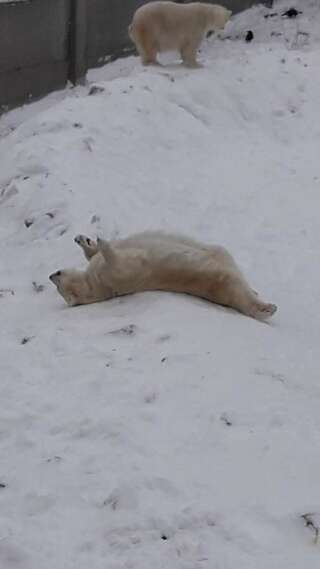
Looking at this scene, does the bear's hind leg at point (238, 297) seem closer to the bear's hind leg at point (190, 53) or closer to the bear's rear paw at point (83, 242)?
the bear's rear paw at point (83, 242)

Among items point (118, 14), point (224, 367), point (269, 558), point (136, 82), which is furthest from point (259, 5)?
point (269, 558)

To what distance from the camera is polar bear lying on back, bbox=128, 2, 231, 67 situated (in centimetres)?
1081

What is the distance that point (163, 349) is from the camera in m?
4.86

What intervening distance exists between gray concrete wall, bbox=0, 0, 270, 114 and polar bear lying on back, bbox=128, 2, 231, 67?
0.96 meters

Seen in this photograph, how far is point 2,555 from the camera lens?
10.9ft

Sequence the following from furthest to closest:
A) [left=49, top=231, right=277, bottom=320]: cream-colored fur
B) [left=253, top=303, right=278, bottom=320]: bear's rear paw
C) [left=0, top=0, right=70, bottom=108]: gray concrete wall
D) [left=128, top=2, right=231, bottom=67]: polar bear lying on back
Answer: [left=128, top=2, right=231, bottom=67]: polar bear lying on back < [left=0, top=0, right=70, bottom=108]: gray concrete wall < [left=253, top=303, right=278, bottom=320]: bear's rear paw < [left=49, top=231, right=277, bottom=320]: cream-colored fur

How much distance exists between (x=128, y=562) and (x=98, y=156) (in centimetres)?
530

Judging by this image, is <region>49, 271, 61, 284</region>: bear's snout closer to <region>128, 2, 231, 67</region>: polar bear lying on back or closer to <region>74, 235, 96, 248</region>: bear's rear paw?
<region>74, 235, 96, 248</region>: bear's rear paw

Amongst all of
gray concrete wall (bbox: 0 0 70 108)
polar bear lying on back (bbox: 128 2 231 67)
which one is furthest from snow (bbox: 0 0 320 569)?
gray concrete wall (bbox: 0 0 70 108)

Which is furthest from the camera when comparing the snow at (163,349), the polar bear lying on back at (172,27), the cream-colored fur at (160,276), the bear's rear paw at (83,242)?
the polar bear lying on back at (172,27)

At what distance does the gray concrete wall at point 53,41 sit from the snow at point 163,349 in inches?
69.6

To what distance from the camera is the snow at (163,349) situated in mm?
3461

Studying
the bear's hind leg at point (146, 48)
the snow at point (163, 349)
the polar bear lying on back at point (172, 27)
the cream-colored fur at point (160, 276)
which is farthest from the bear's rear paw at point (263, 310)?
the bear's hind leg at point (146, 48)

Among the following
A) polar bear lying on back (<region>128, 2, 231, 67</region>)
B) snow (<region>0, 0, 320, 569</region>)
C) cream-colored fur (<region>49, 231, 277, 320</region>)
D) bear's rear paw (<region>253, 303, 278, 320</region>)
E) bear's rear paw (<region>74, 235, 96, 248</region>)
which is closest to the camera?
snow (<region>0, 0, 320, 569</region>)
